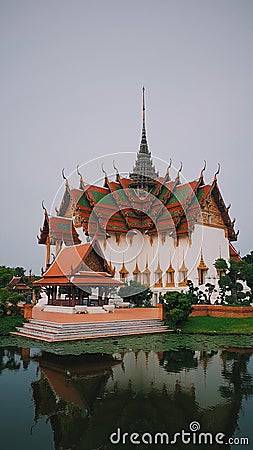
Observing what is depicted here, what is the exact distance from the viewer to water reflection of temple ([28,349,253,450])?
4543mm

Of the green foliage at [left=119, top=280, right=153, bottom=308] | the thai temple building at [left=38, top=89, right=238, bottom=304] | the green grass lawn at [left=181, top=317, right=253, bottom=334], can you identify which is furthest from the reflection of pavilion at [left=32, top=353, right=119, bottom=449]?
the thai temple building at [left=38, top=89, right=238, bottom=304]

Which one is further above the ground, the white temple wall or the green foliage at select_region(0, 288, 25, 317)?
the white temple wall

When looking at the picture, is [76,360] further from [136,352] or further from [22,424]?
[22,424]

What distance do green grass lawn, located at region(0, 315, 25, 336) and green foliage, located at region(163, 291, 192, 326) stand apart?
539cm

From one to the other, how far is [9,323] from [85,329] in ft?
10.2

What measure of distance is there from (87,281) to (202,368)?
276 inches

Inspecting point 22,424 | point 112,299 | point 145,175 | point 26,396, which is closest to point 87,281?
point 112,299

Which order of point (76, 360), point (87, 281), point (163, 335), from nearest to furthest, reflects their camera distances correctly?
point (76, 360), point (163, 335), point (87, 281)

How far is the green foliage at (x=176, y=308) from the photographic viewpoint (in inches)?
524

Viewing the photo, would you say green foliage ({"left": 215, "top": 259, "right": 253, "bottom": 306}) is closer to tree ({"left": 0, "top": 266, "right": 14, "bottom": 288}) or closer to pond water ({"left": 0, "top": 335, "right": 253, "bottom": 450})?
pond water ({"left": 0, "top": 335, "right": 253, "bottom": 450})

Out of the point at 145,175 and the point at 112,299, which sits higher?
the point at 145,175

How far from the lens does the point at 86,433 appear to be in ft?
14.3

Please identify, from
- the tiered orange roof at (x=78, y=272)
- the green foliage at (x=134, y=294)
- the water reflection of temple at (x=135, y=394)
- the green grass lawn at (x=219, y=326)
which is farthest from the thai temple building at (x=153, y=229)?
the water reflection of temple at (x=135, y=394)

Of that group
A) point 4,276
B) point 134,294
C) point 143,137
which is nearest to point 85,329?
point 4,276
